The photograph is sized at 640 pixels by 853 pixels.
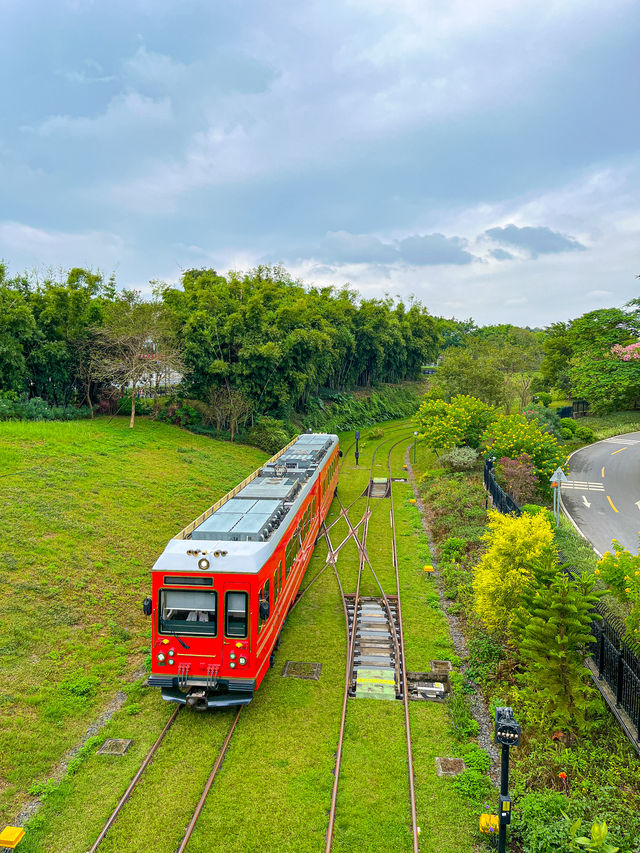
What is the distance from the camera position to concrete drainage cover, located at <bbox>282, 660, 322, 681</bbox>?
1271 cm

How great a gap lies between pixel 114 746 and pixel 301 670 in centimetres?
437

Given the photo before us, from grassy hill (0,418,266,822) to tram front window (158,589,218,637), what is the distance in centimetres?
279

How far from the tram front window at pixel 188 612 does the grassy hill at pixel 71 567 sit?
9.17 ft

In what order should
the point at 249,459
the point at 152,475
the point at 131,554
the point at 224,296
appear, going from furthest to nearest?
the point at 224,296, the point at 249,459, the point at 152,475, the point at 131,554

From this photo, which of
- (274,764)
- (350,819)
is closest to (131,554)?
(274,764)

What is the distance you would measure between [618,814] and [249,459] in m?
28.6

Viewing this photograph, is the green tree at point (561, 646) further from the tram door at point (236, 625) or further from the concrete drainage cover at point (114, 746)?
the concrete drainage cover at point (114, 746)

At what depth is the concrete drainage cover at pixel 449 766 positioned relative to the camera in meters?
9.54

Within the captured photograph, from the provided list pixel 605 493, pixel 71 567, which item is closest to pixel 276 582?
pixel 71 567

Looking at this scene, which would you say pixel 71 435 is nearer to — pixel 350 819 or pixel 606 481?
pixel 350 819

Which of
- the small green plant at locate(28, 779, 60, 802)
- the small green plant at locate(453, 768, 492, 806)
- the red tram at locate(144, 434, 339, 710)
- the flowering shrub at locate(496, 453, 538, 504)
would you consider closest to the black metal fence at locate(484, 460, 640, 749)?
the small green plant at locate(453, 768, 492, 806)

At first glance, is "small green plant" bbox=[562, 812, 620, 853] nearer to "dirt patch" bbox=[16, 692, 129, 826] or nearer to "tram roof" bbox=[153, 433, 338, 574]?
"tram roof" bbox=[153, 433, 338, 574]

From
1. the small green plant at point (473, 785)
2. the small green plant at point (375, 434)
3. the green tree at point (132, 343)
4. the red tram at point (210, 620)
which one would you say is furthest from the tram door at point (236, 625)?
the small green plant at point (375, 434)

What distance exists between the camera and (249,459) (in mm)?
34844
